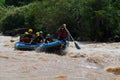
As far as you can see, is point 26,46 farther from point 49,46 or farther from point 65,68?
point 65,68

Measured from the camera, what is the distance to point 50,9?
31203 mm

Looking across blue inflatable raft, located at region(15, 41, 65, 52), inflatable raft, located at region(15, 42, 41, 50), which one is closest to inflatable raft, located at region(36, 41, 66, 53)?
blue inflatable raft, located at region(15, 41, 65, 52)

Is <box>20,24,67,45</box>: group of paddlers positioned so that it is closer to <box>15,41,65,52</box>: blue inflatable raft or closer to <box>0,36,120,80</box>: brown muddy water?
<box>15,41,65,52</box>: blue inflatable raft

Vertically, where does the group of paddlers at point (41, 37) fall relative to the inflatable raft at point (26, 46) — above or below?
above

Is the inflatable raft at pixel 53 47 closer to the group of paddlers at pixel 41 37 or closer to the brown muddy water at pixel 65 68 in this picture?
the group of paddlers at pixel 41 37

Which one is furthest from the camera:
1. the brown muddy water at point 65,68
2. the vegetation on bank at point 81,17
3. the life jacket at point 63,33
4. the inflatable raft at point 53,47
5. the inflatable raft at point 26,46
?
the vegetation on bank at point 81,17

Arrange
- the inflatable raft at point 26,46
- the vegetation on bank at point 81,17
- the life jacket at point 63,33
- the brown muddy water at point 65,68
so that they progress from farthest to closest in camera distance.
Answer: the vegetation on bank at point 81,17 < the inflatable raft at point 26,46 < the life jacket at point 63,33 < the brown muddy water at point 65,68

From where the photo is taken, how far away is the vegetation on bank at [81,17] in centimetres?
2733

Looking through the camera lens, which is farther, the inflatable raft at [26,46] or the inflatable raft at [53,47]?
the inflatable raft at [26,46]

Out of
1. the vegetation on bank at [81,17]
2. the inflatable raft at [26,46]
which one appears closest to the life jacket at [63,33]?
the inflatable raft at [26,46]

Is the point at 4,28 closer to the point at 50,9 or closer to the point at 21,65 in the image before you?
the point at 50,9

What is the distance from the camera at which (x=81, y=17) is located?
28.6m

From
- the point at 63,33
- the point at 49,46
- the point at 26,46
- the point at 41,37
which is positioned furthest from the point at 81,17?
the point at 49,46

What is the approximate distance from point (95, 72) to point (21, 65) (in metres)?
3.01
